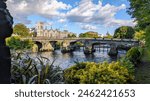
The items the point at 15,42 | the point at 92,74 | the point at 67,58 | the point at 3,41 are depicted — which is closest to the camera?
the point at 3,41

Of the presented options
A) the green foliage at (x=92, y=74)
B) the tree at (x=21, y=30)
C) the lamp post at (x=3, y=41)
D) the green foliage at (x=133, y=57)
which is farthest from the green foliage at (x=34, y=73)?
the tree at (x=21, y=30)

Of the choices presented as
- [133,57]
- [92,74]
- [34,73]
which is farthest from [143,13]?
[34,73]

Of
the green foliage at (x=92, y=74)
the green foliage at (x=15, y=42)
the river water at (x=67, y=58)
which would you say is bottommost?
the river water at (x=67, y=58)

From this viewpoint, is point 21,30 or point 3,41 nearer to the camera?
point 3,41

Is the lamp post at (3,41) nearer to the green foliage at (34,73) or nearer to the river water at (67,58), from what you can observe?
the green foliage at (34,73)

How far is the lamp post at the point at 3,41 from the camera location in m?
5.93

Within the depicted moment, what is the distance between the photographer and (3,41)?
19.8ft

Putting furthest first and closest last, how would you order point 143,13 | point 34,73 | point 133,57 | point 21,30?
point 21,30
point 133,57
point 143,13
point 34,73

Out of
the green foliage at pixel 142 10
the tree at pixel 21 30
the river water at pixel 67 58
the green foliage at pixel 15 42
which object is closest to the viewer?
the green foliage at pixel 15 42

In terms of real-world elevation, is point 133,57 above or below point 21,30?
below

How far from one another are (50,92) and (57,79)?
5.95ft

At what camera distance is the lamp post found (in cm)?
593

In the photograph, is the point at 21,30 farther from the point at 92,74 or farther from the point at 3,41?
the point at 3,41

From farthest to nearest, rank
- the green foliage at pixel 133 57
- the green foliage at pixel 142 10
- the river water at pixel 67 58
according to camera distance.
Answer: the river water at pixel 67 58 < the green foliage at pixel 133 57 < the green foliage at pixel 142 10
